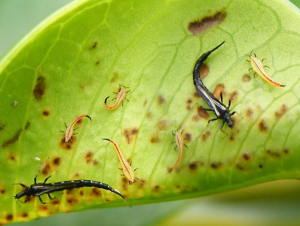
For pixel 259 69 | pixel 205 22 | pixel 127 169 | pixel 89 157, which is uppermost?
pixel 205 22

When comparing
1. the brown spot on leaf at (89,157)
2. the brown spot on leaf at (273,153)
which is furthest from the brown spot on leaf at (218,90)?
the brown spot on leaf at (89,157)

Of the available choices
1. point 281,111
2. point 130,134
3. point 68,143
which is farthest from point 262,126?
point 68,143

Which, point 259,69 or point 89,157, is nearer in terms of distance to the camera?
point 259,69

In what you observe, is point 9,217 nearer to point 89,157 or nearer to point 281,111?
point 89,157

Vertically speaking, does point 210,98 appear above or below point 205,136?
above

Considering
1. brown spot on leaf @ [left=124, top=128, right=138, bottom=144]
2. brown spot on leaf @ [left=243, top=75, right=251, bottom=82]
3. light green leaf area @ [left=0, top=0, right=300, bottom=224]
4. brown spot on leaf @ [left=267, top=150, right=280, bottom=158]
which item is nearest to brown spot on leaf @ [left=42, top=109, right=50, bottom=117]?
light green leaf area @ [left=0, top=0, right=300, bottom=224]

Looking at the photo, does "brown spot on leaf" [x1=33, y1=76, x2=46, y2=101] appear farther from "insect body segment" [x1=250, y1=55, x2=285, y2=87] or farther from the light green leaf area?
"insect body segment" [x1=250, y1=55, x2=285, y2=87]

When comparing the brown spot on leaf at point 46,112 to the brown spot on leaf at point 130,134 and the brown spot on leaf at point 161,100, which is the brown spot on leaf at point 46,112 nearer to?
the brown spot on leaf at point 130,134
